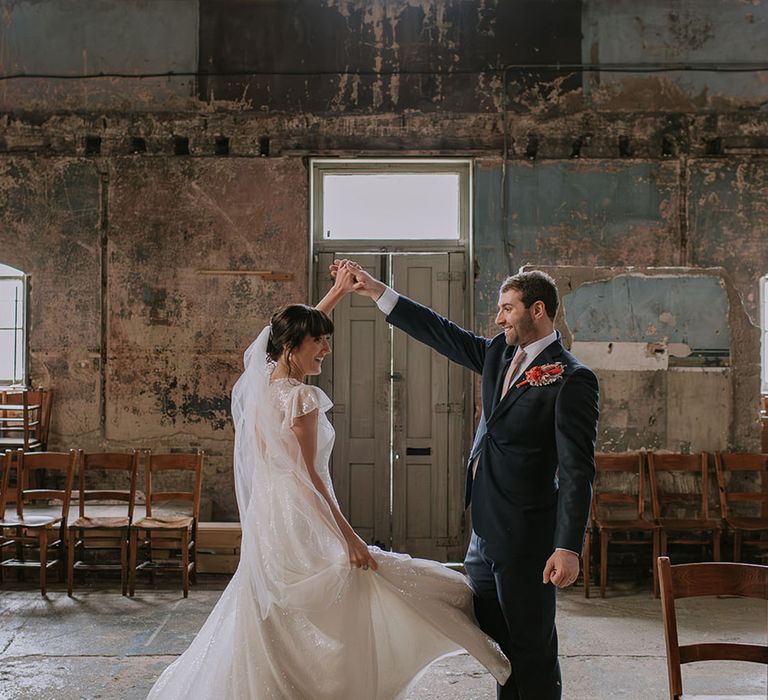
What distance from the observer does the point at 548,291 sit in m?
2.92

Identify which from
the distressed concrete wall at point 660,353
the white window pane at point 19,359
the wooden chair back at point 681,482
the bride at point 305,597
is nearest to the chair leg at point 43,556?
the white window pane at point 19,359

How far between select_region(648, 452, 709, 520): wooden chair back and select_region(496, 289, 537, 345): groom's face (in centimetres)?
359

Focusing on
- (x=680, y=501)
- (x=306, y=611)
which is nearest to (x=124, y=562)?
(x=306, y=611)

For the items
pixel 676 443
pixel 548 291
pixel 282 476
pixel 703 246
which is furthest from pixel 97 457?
pixel 703 246

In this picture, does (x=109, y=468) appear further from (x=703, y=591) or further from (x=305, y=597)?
(x=703, y=591)

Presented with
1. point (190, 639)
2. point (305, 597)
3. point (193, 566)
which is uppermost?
point (305, 597)

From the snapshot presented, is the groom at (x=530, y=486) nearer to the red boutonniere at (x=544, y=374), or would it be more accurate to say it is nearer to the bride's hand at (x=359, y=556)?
the red boutonniere at (x=544, y=374)

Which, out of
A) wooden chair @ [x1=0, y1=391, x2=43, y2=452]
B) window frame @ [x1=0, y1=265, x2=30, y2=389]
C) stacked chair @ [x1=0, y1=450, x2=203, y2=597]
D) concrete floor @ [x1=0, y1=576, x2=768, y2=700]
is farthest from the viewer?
window frame @ [x1=0, y1=265, x2=30, y2=389]

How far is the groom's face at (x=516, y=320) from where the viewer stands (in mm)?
2916

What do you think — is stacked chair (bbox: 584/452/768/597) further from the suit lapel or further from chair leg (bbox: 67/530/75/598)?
chair leg (bbox: 67/530/75/598)

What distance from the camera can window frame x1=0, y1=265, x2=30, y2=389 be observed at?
21.5ft

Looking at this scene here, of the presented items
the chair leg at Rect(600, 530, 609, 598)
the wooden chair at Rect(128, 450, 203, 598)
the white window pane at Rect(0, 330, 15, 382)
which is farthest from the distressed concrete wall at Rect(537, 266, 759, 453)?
the white window pane at Rect(0, 330, 15, 382)

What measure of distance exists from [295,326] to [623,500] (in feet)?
13.0

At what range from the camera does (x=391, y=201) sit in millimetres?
6738
